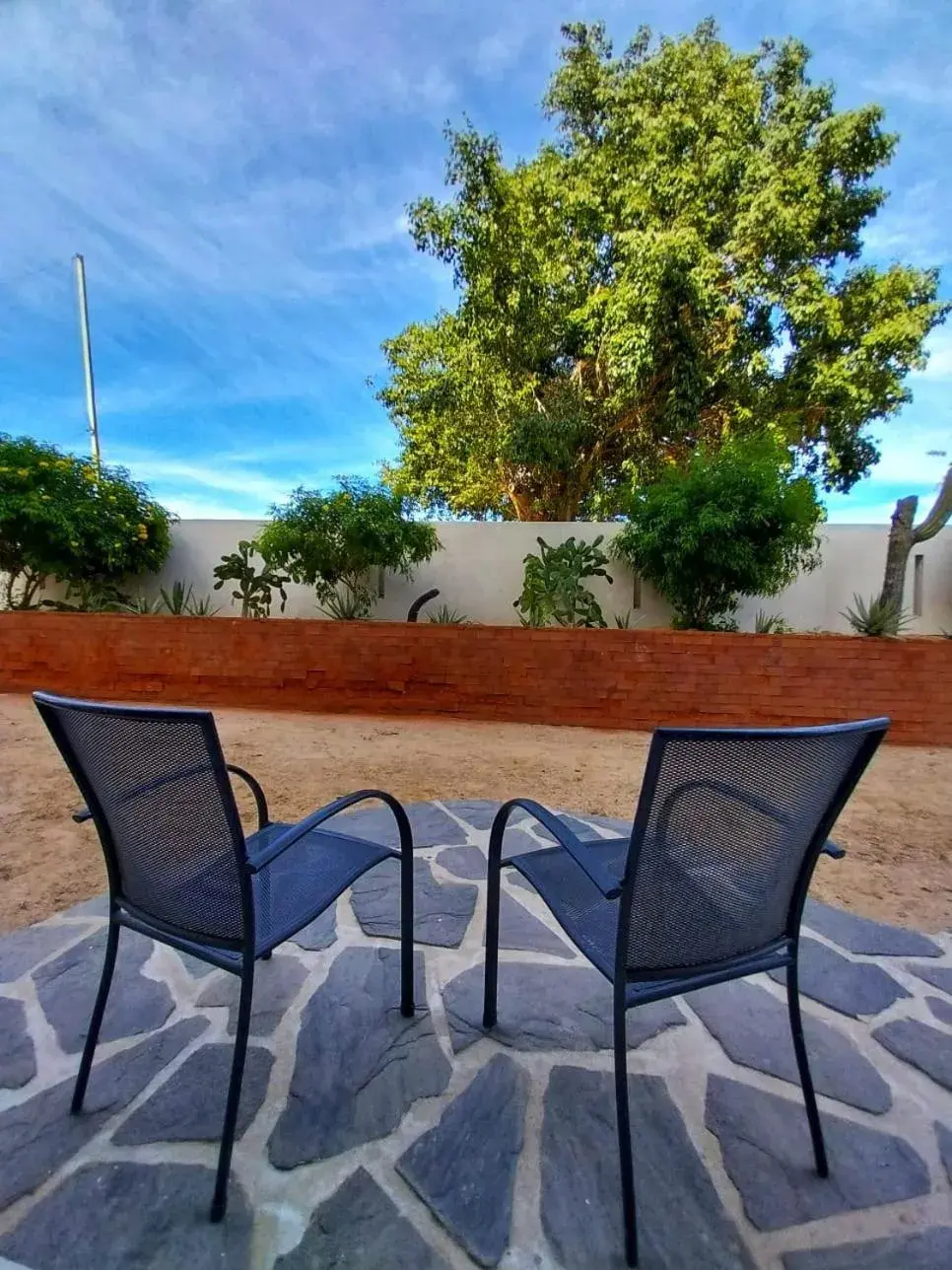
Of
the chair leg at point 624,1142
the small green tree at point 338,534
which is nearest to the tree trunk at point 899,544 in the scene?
the small green tree at point 338,534

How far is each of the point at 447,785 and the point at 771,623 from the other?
3824 millimetres

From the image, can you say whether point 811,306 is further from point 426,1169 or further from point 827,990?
point 426,1169

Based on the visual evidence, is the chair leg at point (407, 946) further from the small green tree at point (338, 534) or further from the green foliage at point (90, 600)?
the green foliage at point (90, 600)

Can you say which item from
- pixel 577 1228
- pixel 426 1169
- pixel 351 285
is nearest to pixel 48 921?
pixel 426 1169

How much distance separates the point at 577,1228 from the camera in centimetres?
101

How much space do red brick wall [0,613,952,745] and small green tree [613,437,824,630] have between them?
0.70m

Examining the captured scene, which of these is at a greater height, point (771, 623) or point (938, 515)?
point (938, 515)

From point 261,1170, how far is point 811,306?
10.1m

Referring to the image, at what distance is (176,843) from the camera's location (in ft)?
3.61

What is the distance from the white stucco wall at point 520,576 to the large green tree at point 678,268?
225cm

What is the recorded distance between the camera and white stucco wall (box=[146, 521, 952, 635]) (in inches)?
229

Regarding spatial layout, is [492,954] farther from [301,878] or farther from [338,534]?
[338,534]

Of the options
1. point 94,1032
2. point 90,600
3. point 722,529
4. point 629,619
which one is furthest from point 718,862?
point 90,600

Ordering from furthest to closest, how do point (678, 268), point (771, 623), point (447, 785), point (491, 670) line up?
point (678, 268)
point (771, 623)
point (491, 670)
point (447, 785)
